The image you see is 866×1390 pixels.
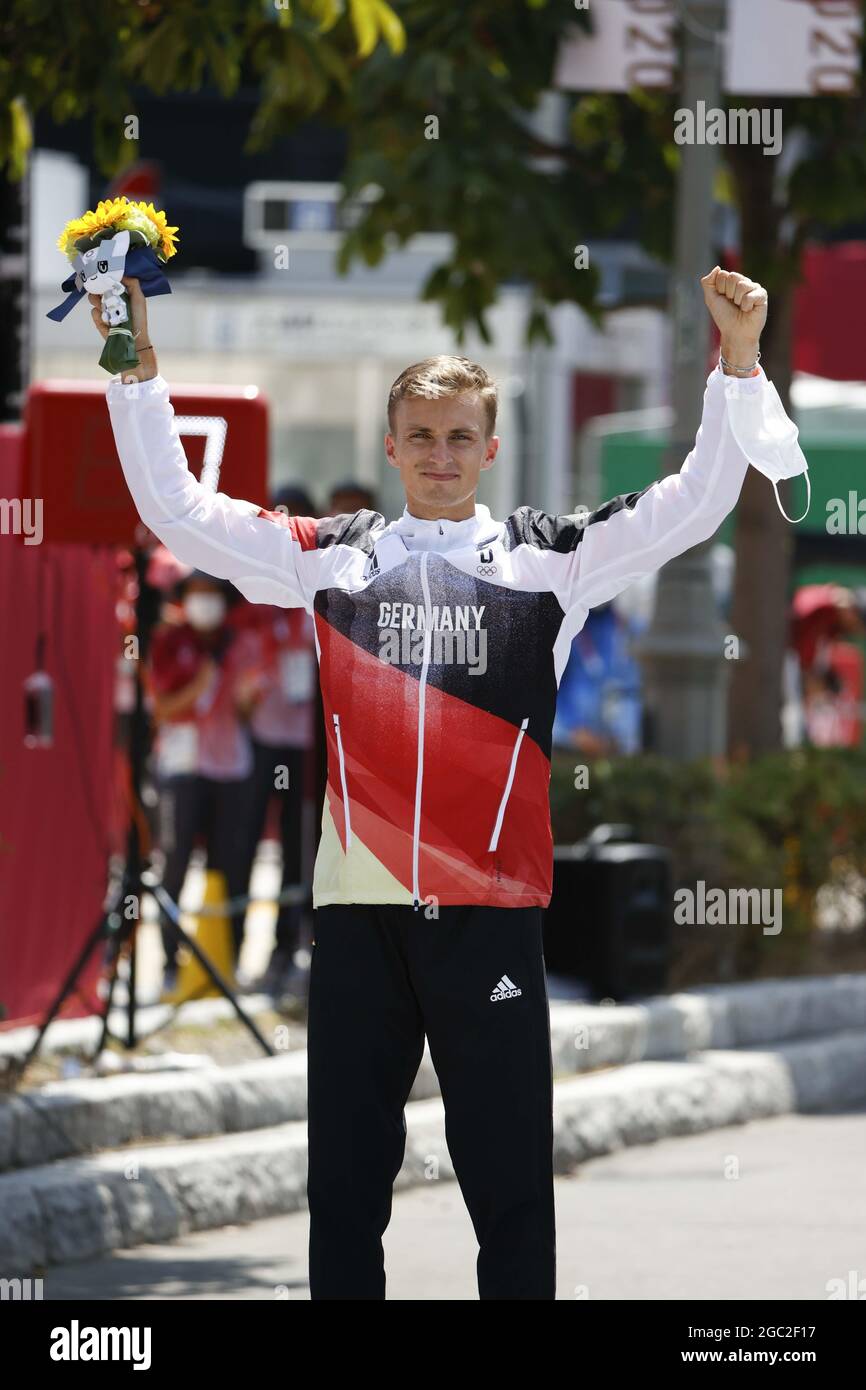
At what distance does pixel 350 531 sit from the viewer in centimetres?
468

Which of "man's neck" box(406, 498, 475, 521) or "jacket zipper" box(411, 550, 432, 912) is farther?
"man's neck" box(406, 498, 475, 521)

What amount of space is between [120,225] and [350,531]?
0.64 m

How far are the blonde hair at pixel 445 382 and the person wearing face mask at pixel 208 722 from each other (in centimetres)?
650

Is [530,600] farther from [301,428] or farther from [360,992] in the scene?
[301,428]

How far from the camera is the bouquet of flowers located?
4.45 m

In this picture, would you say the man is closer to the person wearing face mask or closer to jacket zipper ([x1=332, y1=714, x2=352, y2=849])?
jacket zipper ([x1=332, y1=714, x2=352, y2=849])

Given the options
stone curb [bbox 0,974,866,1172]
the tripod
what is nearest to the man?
stone curb [bbox 0,974,866,1172]

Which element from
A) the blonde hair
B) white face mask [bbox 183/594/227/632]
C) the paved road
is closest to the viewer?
the blonde hair

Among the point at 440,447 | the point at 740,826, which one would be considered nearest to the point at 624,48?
the point at 740,826

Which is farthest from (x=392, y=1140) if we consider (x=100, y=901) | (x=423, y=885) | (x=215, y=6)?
(x=100, y=901)

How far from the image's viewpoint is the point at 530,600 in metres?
4.56

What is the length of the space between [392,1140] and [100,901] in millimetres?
5328

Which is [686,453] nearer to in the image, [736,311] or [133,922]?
[133,922]

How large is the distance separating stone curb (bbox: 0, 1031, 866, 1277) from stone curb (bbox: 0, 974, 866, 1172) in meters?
0.06
